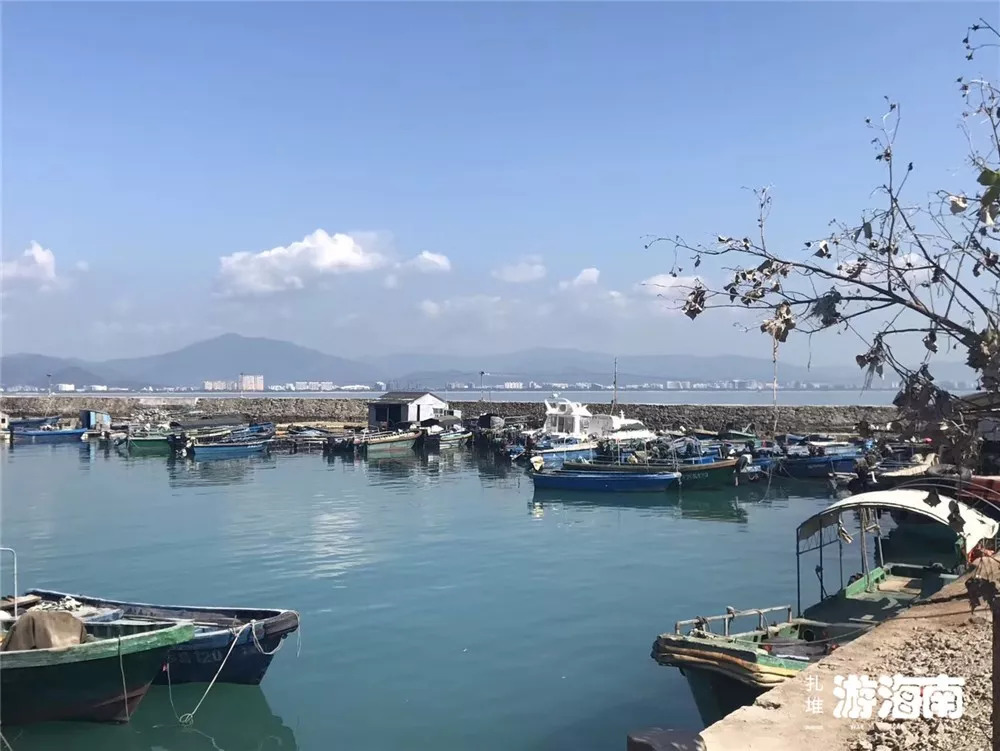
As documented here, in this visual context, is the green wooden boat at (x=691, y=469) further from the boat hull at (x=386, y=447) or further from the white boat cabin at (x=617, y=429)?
the boat hull at (x=386, y=447)

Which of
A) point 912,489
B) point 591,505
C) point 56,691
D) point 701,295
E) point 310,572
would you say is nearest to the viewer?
point 701,295

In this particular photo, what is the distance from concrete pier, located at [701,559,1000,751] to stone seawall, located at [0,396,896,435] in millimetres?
41840

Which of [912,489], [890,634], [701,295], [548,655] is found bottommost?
[548,655]

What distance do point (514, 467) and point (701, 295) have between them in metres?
36.3

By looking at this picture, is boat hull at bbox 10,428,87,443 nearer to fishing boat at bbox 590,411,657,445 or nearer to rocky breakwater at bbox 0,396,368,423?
rocky breakwater at bbox 0,396,368,423

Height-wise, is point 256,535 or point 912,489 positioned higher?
point 912,489

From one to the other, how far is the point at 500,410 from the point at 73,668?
52.4m

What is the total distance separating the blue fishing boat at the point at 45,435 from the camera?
54.9 meters

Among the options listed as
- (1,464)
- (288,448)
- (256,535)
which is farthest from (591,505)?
(1,464)

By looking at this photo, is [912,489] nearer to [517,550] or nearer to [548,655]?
[548,655]

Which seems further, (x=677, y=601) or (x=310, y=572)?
(x=310, y=572)

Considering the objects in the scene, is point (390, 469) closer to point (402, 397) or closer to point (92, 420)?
point (402, 397)

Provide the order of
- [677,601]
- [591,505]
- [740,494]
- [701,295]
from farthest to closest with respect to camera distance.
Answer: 1. [740,494]
2. [591,505]
3. [677,601]
4. [701,295]

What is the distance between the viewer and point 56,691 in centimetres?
966
